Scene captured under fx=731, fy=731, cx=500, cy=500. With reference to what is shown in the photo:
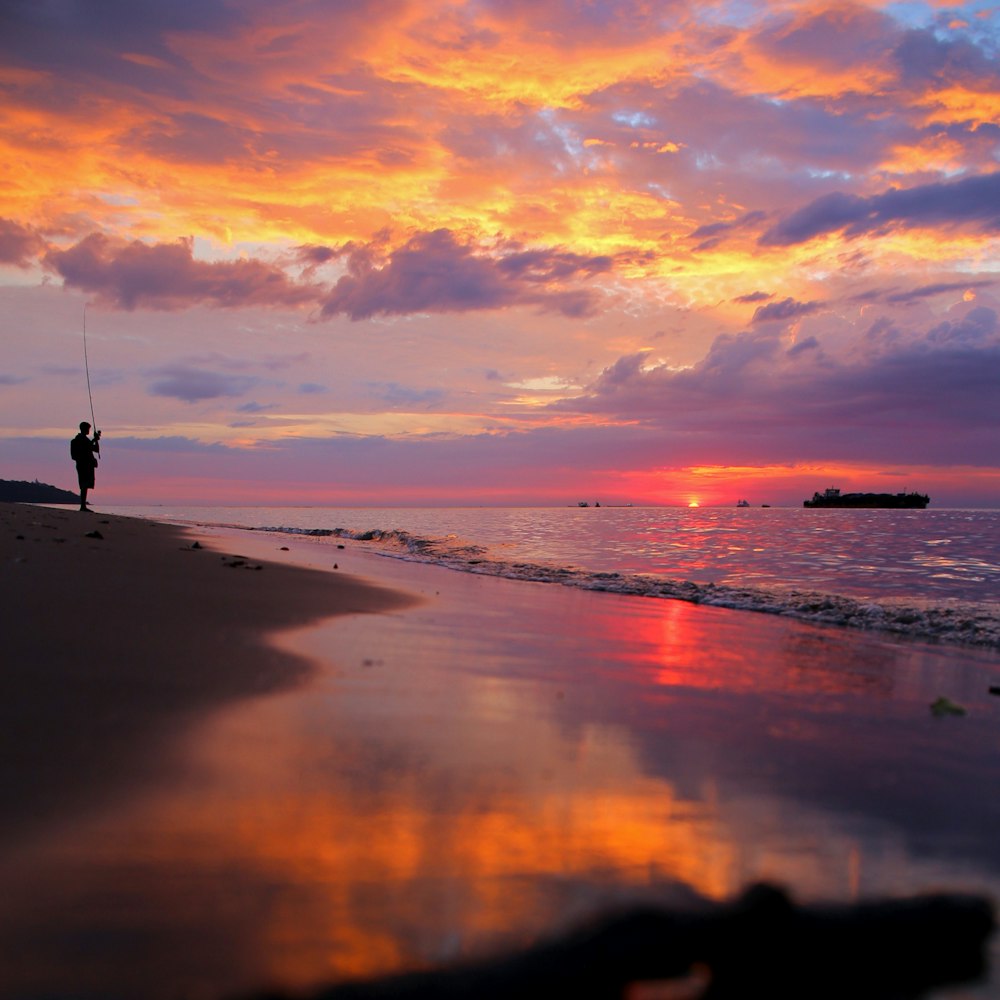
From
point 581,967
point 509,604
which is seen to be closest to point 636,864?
point 581,967

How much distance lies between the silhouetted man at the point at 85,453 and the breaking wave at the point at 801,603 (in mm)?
11733

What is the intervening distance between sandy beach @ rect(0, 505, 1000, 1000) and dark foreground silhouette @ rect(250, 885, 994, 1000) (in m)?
0.08

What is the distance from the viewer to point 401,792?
105 inches

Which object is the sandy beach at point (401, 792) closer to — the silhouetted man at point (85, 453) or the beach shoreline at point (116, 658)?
the beach shoreline at point (116, 658)

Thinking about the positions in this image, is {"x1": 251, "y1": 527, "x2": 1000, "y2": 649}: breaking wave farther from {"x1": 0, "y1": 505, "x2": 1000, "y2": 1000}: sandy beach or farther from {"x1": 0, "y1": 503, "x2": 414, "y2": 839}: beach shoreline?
{"x1": 0, "y1": 503, "x2": 414, "y2": 839}: beach shoreline

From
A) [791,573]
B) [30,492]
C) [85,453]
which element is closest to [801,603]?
[791,573]

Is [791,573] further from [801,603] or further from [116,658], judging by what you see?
[116,658]

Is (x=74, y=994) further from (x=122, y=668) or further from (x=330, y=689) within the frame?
(x=122, y=668)

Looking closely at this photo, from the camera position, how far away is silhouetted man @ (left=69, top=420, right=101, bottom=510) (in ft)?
69.4

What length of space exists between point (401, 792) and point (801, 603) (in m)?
8.99

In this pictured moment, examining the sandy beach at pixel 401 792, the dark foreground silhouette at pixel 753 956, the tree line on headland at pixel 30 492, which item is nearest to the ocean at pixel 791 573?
the sandy beach at pixel 401 792

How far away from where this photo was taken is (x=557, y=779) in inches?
114

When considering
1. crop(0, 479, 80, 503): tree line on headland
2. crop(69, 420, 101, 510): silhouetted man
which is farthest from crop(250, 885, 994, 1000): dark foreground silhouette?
crop(0, 479, 80, 503): tree line on headland

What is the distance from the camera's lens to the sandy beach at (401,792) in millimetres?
1844
